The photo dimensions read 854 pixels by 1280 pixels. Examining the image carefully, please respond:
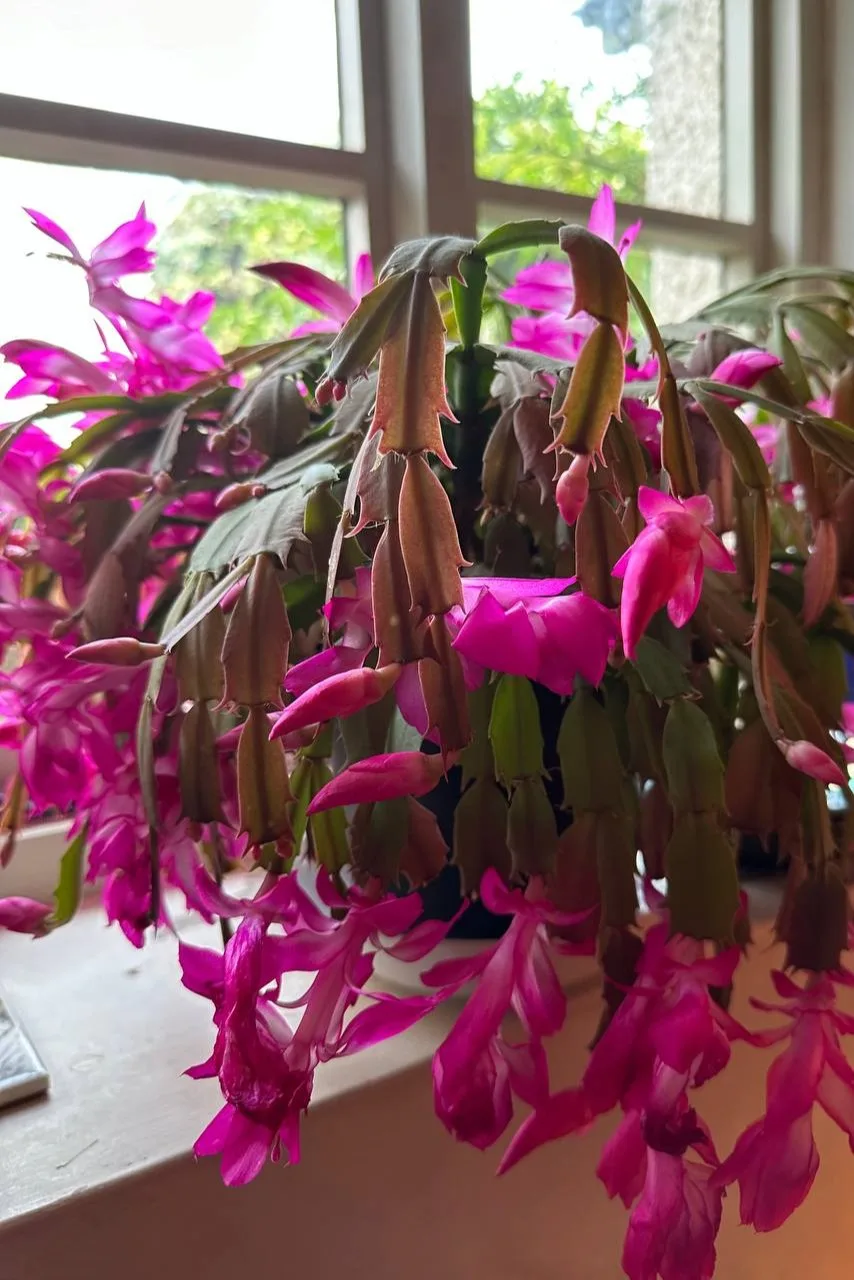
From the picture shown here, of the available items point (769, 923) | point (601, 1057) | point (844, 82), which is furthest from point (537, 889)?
point (844, 82)

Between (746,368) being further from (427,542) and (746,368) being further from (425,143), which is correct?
(425,143)

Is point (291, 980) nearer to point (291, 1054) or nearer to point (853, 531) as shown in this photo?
point (291, 1054)

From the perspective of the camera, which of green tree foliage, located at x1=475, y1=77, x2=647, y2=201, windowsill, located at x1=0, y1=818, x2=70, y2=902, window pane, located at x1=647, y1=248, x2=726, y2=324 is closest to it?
windowsill, located at x1=0, y1=818, x2=70, y2=902

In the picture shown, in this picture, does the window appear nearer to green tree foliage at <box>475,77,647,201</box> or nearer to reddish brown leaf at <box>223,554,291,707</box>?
green tree foliage at <box>475,77,647,201</box>

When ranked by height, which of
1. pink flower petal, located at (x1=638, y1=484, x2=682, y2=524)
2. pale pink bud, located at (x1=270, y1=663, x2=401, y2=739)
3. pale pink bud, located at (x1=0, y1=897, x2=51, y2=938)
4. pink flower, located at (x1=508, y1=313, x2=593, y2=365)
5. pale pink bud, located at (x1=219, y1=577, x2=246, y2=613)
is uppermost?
pink flower, located at (x1=508, y1=313, x2=593, y2=365)

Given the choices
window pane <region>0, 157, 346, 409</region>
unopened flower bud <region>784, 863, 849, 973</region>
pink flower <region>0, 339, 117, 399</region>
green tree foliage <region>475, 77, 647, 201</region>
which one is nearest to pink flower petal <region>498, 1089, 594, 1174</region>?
unopened flower bud <region>784, 863, 849, 973</region>

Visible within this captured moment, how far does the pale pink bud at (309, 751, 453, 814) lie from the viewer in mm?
286

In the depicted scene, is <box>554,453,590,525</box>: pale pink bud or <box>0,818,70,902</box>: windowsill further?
<box>0,818,70,902</box>: windowsill

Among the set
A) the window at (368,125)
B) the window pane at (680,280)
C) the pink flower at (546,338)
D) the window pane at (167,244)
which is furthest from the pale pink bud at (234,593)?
the window pane at (680,280)

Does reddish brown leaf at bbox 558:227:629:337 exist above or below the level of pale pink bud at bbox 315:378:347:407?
above

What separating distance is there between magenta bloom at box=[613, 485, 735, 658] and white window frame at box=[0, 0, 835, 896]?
68 centimetres

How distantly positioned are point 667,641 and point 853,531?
0.14 m

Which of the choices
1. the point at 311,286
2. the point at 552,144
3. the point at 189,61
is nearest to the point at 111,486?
the point at 311,286

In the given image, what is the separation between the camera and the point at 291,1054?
→ 35 cm
